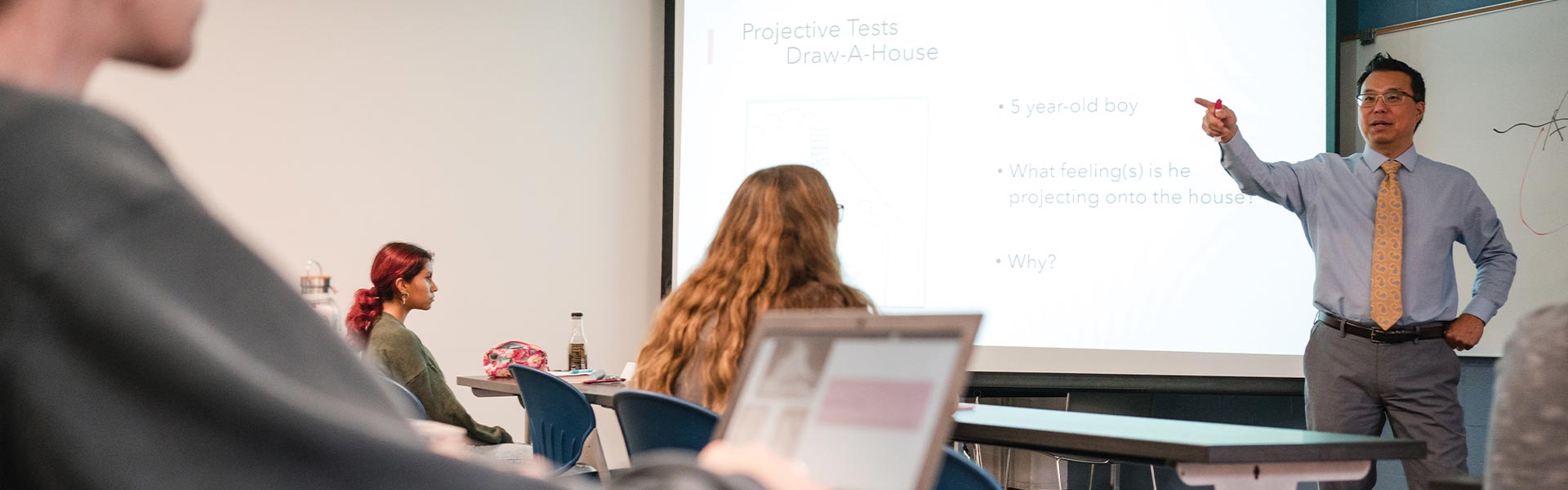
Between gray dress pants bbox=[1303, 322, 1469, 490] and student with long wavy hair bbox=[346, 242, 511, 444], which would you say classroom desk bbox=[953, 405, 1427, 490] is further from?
student with long wavy hair bbox=[346, 242, 511, 444]

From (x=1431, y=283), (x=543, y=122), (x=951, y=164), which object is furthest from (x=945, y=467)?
(x=543, y=122)

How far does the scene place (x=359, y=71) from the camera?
4.90 m

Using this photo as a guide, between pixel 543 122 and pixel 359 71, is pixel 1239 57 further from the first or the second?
pixel 359 71

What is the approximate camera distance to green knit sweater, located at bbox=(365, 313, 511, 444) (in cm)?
329

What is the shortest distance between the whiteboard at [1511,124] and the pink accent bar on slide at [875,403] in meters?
3.92

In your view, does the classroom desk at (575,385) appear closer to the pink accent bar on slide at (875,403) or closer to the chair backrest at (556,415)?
the chair backrest at (556,415)

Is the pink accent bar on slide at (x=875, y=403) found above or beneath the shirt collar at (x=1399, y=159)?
beneath

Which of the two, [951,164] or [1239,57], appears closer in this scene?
[1239,57]

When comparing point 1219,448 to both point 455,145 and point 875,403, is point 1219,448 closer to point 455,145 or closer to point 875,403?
point 875,403

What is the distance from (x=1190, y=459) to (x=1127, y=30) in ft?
10.3

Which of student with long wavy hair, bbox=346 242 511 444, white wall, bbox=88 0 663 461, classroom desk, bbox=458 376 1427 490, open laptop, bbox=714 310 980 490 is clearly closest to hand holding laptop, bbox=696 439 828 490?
open laptop, bbox=714 310 980 490

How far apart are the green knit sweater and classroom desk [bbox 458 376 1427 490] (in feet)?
6.31

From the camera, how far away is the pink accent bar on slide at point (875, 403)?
24.5 inches

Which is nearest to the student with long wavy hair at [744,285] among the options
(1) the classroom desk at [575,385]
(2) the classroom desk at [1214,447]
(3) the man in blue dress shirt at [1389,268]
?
(2) the classroom desk at [1214,447]
